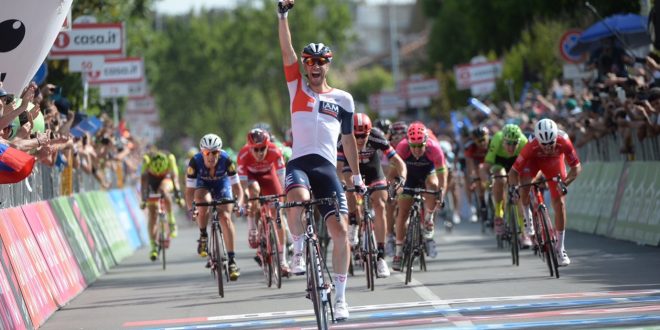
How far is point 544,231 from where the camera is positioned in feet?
60.2

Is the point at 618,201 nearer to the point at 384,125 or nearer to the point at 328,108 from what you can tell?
the point at 384,125

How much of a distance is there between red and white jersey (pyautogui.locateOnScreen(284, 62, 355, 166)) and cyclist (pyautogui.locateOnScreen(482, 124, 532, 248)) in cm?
738

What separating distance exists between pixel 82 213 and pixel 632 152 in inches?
324

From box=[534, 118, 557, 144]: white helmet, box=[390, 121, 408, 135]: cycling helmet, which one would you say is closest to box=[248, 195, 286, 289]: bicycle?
box=[534, 118, 557, 144]: white helmet

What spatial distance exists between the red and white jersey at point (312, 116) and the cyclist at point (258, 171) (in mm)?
6309

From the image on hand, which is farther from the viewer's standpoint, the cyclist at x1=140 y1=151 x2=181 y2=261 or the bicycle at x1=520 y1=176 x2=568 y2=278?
the cyclist at x1=140 y1=151 x2=181 y2=261

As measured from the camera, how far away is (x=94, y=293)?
792 inches

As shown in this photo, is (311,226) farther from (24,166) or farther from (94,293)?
(94,293)

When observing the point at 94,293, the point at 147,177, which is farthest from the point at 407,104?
the point at 94,293

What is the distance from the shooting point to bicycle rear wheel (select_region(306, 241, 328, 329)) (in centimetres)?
1223

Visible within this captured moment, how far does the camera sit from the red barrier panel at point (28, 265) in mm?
15203

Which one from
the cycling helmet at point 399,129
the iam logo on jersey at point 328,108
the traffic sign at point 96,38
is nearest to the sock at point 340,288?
the iam logo on jersey at point 328,108

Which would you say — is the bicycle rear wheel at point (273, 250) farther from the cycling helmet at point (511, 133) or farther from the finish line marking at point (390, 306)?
the cycling helmet at point (511, 133)

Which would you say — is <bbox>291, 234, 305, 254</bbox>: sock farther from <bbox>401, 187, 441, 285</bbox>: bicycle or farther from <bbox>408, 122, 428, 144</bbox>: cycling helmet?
<bbox>408, 122, 428, 144</bbox>: cycling helmet
